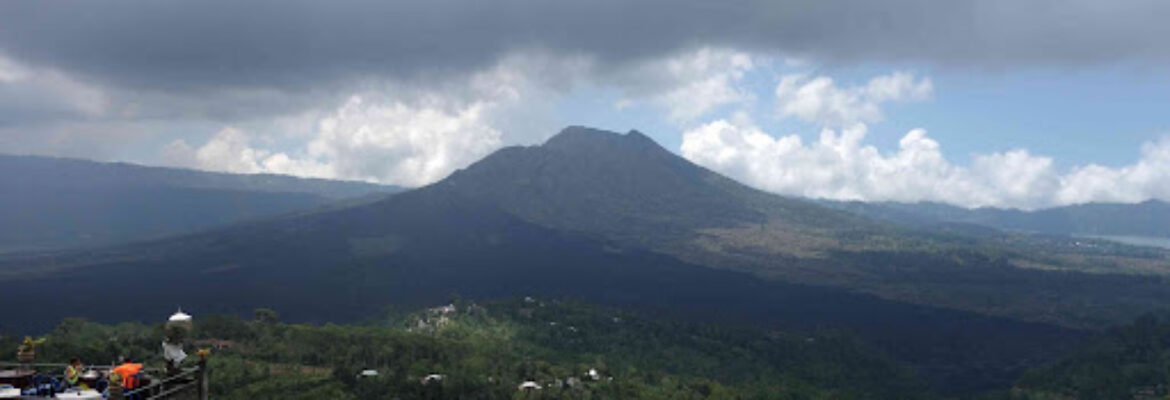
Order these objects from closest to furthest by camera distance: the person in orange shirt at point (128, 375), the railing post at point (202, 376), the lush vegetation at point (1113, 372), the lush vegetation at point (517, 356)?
the person in orange shirt at point (128, 375)
the railing post at point (202, 376)
the lush vegetation at point (517, 356)
the lush vegetation at point (1113, 372)

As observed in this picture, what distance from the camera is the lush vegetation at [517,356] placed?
230ft

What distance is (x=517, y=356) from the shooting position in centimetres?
9100

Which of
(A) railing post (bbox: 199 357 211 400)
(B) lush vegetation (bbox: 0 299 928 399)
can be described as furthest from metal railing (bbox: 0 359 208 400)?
(B) lush vegetation (bbox: 0 299 928 399)

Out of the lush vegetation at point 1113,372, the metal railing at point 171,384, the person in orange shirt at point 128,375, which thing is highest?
the person in orange shirt at point 128,375

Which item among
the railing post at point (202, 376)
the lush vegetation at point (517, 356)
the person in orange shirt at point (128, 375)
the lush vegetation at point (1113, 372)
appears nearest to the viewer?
the person in orange shirt at point (128, 375)

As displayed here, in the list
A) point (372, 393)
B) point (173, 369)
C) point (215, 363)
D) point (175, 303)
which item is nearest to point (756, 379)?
point (372, 393)

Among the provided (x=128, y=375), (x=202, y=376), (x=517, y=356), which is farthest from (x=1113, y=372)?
(x=128, y=375)

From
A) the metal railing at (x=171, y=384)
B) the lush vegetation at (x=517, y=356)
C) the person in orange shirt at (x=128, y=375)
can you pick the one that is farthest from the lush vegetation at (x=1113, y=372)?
the person in orange shirt at (x=128, y=375)

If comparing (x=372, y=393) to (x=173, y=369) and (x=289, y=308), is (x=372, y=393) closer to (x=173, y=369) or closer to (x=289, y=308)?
(x=173, y=369)

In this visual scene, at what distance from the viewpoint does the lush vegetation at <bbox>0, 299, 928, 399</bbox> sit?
70062 mm

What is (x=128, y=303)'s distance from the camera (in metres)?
180

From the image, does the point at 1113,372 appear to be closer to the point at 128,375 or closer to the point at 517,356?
the point at 517,356

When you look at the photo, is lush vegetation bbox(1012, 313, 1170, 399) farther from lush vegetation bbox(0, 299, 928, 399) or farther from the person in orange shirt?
the person in orange shirt

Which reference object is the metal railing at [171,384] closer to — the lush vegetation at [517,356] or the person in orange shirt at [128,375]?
the person in orange shirt at [128,375]
